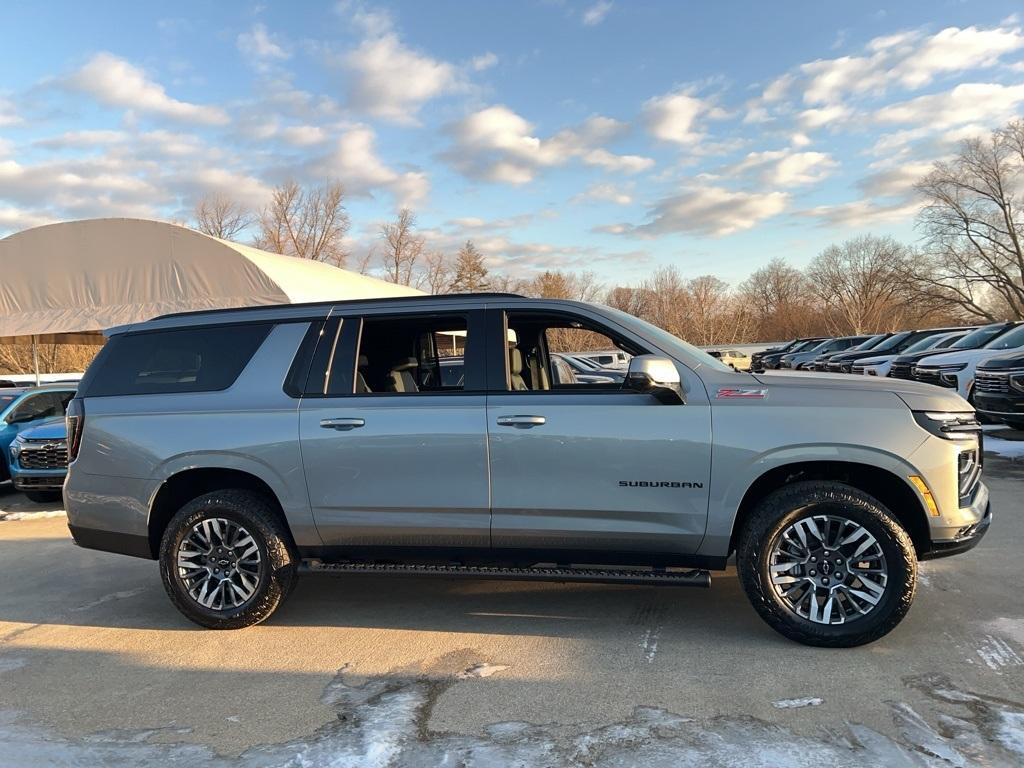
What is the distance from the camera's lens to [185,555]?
4352 millimetres

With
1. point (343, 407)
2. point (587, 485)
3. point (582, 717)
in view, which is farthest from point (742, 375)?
point (343, 407)

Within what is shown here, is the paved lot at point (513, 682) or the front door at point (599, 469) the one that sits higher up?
the front door at point (599, 469)

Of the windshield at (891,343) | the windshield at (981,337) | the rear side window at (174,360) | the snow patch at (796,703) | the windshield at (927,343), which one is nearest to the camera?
the snow patch at (796,703)

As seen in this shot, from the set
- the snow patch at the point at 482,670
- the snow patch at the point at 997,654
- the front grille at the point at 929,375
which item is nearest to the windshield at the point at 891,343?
the front grille at the point at 929,375

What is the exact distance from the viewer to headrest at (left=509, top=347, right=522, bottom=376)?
421 centimetres

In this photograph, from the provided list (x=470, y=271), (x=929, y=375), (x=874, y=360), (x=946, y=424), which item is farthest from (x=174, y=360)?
(x=470, y=271)

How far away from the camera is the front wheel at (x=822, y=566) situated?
144 inches

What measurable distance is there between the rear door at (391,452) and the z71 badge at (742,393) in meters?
1.33

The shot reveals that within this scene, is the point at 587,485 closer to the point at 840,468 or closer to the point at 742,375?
the point at 742,375

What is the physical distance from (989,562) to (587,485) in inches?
136

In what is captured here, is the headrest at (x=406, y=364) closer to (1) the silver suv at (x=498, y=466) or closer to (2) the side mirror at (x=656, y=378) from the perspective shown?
(1) the silver suv at (x=498, y=466)

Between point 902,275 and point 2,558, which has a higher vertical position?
point 902,275

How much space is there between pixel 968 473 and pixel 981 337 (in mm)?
13159

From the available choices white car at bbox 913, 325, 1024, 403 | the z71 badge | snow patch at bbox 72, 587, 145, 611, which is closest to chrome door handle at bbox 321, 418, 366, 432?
the z71 badge
